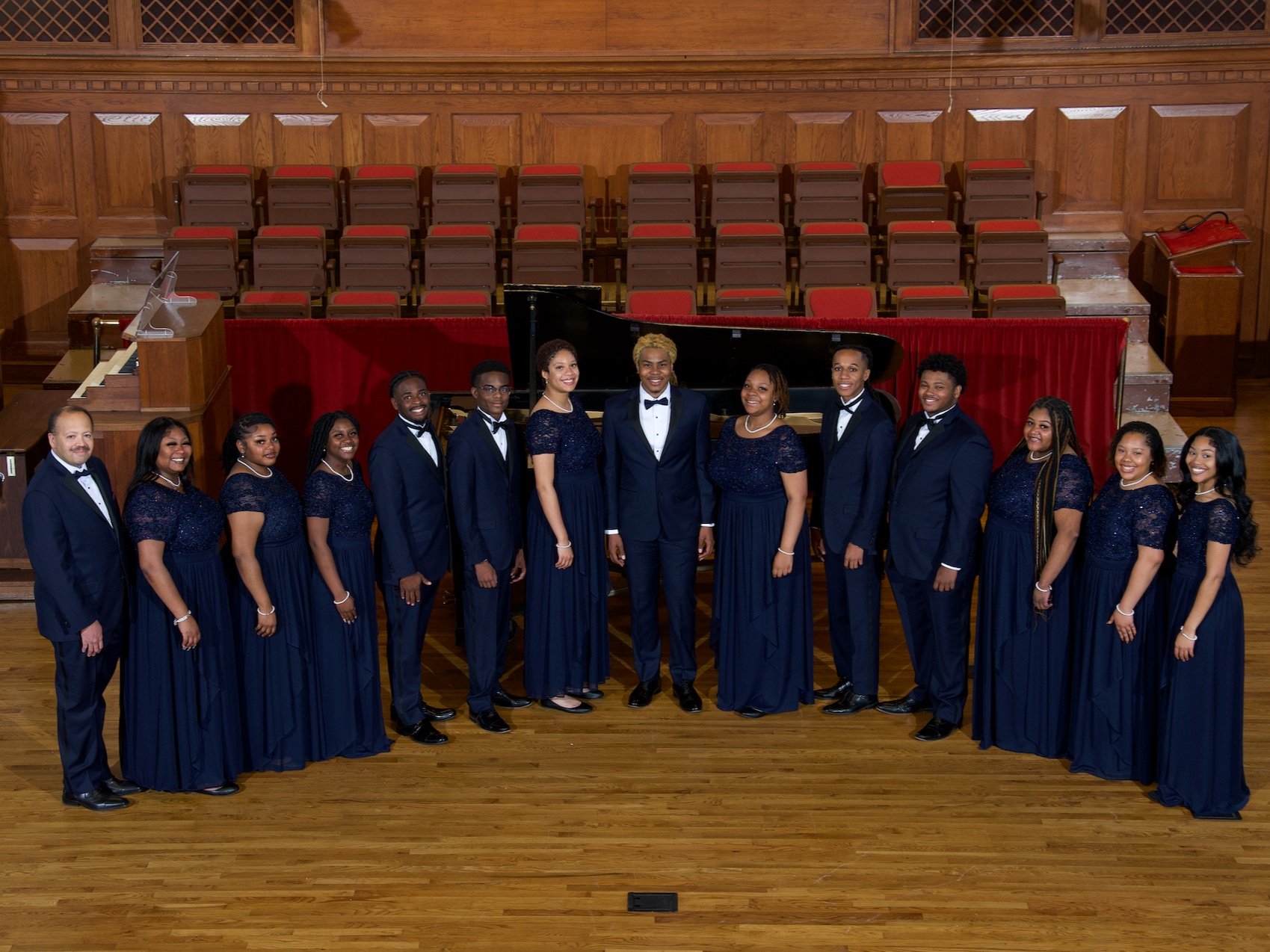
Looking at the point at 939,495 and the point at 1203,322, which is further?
the point at 1203,322

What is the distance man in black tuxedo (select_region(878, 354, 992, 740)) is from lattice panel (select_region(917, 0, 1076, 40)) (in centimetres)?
560

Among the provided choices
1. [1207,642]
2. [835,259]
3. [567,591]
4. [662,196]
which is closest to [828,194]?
[835,259]

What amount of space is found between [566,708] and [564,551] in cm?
58

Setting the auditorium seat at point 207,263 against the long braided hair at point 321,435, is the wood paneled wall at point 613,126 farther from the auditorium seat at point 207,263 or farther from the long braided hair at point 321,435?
the long braided hair at point 321,435

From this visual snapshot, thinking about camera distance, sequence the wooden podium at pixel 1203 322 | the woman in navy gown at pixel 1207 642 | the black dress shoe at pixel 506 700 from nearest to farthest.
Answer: the woman in navy gown at pixel 1207 642 < the black dress shoe at pixel 506 700 < the wooden podium at pixel 1203 322

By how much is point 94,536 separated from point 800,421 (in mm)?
2798

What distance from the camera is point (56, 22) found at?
9.43 m

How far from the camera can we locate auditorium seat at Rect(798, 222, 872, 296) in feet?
28.1

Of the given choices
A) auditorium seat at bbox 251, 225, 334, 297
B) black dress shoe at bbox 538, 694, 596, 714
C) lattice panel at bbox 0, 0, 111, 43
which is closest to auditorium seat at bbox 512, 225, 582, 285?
auditorium seat at bbox 251, 225, 334, 297

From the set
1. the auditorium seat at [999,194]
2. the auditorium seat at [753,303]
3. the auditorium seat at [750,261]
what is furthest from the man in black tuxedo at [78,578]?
the auditorium seat at [999,194]

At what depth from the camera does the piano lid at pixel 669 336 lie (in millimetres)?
5398

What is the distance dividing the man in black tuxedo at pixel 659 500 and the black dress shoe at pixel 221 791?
1.38 metres

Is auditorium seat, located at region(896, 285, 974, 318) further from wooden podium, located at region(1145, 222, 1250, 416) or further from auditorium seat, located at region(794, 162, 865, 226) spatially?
wooden podium, located at region(1145, 222, 1250, 416)

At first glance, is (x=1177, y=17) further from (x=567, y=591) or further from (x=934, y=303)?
(x=567, y=591)
